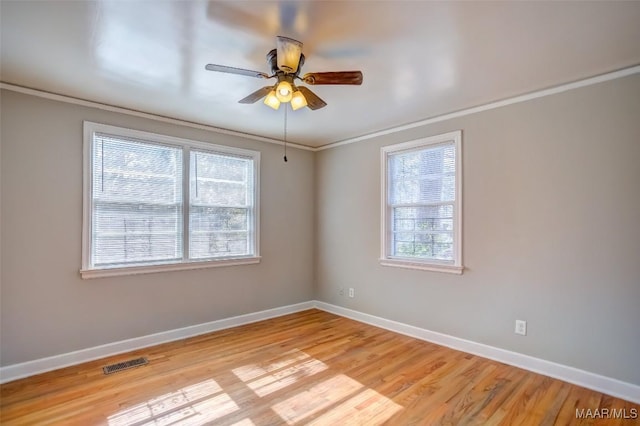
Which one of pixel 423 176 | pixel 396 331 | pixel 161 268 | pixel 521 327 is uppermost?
pixel 423 176

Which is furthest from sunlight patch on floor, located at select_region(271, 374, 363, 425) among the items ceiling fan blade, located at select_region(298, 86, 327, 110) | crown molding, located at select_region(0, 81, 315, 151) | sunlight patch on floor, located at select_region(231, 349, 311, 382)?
crown molding, located at select_region(0, 81, 315, 151)

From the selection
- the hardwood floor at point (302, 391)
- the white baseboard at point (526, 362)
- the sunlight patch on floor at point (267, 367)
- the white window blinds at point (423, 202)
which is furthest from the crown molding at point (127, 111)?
the white baseboard at point (526, 362)

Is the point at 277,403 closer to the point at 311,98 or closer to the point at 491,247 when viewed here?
the point at 311,98

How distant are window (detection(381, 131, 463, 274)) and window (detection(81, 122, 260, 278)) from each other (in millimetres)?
1787

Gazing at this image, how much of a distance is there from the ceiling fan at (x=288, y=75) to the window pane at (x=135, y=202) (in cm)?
185

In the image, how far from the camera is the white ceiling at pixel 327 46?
1.89m

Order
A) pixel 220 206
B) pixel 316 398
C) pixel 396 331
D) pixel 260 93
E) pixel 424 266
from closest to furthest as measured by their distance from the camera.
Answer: pixel 260 93 → pixel 316 398 → pixel 424 266 → pixel 396 331 → pixel 220 206

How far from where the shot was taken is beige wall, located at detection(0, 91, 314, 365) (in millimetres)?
2861

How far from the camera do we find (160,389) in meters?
2.66

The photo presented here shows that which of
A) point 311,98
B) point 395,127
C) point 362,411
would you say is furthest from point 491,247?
point 311,98

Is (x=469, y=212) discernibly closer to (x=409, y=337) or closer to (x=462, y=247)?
(x=462, y=247)

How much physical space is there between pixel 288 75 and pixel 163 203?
2.25m

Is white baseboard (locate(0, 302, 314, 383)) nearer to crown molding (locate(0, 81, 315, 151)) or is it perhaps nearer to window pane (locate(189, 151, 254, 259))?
window pane (locate(189, 151, 254, 259))

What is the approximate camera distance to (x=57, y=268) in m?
3.07
